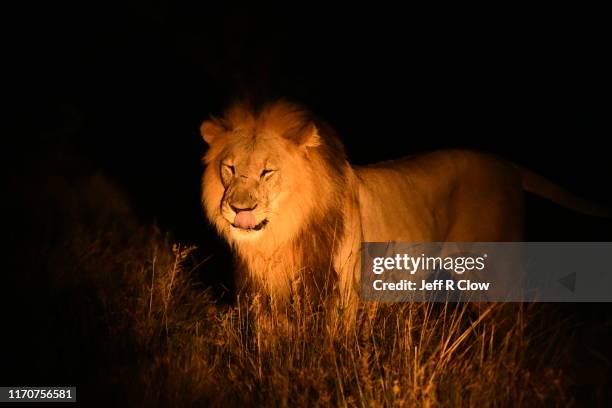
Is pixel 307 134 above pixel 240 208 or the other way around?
above

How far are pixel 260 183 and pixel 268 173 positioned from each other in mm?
88

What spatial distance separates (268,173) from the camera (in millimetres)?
3945

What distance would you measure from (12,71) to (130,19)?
181 centimetres

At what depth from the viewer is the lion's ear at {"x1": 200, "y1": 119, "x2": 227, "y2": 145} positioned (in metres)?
4.34

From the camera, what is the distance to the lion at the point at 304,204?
12.9ft

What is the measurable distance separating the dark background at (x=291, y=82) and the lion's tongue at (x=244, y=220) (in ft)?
14.4

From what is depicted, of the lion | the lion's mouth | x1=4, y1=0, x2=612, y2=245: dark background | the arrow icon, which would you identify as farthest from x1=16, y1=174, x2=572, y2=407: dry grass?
x1=4, y1=0, x2=612, y2=245: dark background

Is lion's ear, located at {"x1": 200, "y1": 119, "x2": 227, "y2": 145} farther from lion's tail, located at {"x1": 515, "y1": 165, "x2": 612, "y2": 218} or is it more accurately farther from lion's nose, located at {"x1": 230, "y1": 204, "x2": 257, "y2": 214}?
lion's tail, located at {"x1": 515, "y1": 165, "x2": 612, "y2": 218}

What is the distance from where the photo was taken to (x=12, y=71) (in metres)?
9.41

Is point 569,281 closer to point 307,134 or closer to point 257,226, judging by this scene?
point 307,134

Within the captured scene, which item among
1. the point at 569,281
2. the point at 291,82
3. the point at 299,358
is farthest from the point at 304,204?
the point at 291,82

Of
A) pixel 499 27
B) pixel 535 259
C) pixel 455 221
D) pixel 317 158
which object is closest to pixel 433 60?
pixel 499 27

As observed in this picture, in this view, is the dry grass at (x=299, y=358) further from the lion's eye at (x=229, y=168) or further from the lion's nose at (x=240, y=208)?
the lion's eye at (x=229, y=168)

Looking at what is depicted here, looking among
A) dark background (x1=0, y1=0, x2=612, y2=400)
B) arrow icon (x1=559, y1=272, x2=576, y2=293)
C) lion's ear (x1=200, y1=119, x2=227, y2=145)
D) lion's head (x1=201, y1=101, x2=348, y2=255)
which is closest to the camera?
lion's head (x1=201, y1=101, x2=348, y2=255)
